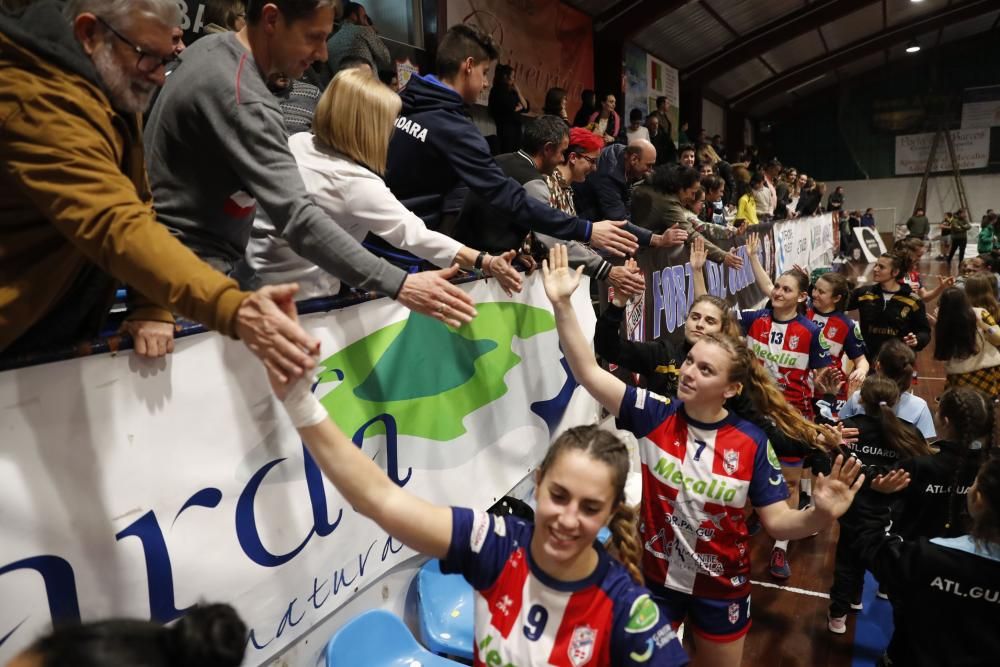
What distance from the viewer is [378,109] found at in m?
2.40

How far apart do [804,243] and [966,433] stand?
1051 cm

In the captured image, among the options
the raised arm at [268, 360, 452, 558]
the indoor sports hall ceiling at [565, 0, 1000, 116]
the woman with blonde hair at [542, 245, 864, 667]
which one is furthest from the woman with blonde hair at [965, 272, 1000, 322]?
the indoor sports hall ceiling at [565, 0, 1000, 116]

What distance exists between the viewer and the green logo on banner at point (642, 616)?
1692 mm

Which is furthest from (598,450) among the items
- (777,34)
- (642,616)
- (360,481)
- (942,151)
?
(942,151)

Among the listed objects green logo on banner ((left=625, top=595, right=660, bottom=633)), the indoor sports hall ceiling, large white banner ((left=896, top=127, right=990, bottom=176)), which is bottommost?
green logo on banner ((left=625, top=595, right=660, bottom=633))

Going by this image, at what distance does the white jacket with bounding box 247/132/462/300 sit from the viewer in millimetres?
2420

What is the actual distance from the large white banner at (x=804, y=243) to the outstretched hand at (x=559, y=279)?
8.26 meters

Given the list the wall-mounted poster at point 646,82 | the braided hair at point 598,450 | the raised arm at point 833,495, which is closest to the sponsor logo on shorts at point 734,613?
the raised arm at point 833,495

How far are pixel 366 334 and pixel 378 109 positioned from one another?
808 millimetres

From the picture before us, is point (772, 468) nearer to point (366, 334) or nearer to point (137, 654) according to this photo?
point (366, 334)

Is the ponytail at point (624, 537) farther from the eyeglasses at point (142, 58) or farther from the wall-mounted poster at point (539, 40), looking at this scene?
the wall-mounted poster at point (539, 40)

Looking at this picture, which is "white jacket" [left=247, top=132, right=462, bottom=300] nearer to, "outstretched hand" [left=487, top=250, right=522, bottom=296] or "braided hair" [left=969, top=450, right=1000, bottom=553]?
"outstretched hand" [left=487, top=250, right=522, bottom=296]

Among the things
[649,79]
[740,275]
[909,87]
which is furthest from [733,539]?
[909,87]

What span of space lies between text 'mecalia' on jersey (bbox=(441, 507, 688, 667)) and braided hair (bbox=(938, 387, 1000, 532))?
226cm
